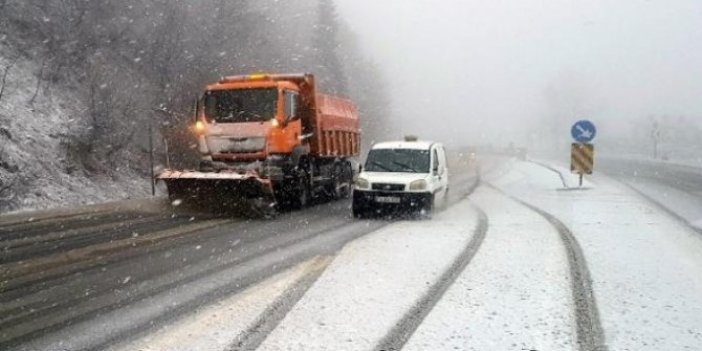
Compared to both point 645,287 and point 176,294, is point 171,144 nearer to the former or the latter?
point 176,294

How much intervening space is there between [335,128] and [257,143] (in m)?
4.53

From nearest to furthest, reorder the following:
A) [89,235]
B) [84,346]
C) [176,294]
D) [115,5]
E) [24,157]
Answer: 1. [84,346]
2. [176,294]
3. [89,235]
4. [24,157]
5. [115,5]

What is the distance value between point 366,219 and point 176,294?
300 inches

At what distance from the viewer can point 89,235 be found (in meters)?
10.9

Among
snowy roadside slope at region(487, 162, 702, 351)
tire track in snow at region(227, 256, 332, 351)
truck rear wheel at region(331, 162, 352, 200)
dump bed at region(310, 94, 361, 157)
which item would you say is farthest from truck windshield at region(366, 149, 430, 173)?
tire track in snow at region(227, 256, 332, 351)

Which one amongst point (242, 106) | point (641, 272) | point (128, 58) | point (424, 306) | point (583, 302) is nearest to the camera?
point (424, 306)

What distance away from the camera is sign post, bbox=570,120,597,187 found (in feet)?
71.0

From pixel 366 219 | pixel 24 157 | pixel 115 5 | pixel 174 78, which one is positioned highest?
pixel 115 5

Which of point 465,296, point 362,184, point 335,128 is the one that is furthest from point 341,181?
point 465,296

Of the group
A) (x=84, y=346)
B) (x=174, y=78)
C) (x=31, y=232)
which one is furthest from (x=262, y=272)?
(x=174, y=78)

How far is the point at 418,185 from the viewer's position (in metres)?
13.9

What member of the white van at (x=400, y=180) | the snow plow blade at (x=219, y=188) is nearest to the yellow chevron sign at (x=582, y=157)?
the white van at (x=400, y=180)

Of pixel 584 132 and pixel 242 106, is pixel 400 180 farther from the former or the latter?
pixel 584 132

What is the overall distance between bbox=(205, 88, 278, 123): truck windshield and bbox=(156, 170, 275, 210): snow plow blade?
5.22 ft
